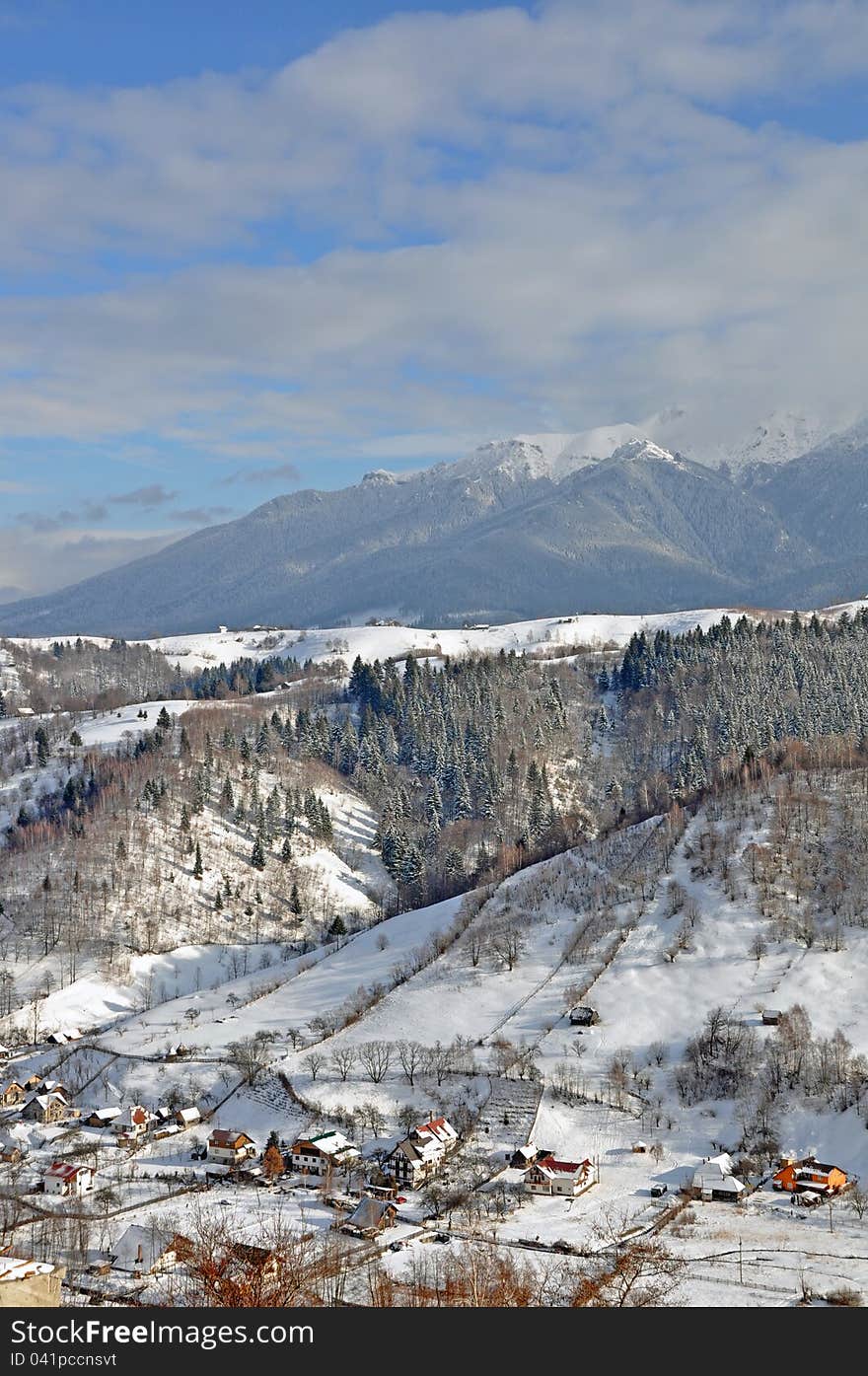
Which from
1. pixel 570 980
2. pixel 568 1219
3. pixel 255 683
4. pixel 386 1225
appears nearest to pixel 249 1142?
pixel 386 1225

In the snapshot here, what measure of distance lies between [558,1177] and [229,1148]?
16.1 metres

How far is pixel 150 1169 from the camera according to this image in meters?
53.3

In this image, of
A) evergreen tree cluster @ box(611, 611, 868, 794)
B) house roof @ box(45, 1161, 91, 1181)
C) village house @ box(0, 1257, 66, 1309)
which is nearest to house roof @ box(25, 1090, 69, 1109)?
house roof @ box(45, 1161, 91, 1181)

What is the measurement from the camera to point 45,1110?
62.3 m

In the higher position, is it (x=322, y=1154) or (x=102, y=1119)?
(x=322, y=1154)

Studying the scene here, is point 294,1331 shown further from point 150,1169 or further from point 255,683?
point 255,683

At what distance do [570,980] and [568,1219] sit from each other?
2396 centimetres

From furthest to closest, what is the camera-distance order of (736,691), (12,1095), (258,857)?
→ (736,691)
(258,857)
(12,1095)

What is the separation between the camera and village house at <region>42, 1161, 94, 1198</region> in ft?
165

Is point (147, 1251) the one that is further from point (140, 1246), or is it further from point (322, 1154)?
point (322, 1154)

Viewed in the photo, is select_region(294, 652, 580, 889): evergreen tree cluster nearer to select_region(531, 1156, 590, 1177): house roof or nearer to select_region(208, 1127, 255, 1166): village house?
select_region(208, 1127, 255, 1166): village house

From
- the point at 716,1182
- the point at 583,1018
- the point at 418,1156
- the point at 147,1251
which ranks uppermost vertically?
the point at 147,1251

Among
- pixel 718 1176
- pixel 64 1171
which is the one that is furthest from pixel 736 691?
pixel 64 1171

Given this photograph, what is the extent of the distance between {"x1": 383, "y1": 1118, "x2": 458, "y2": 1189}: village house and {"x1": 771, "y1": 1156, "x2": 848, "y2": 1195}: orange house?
1495 cm
